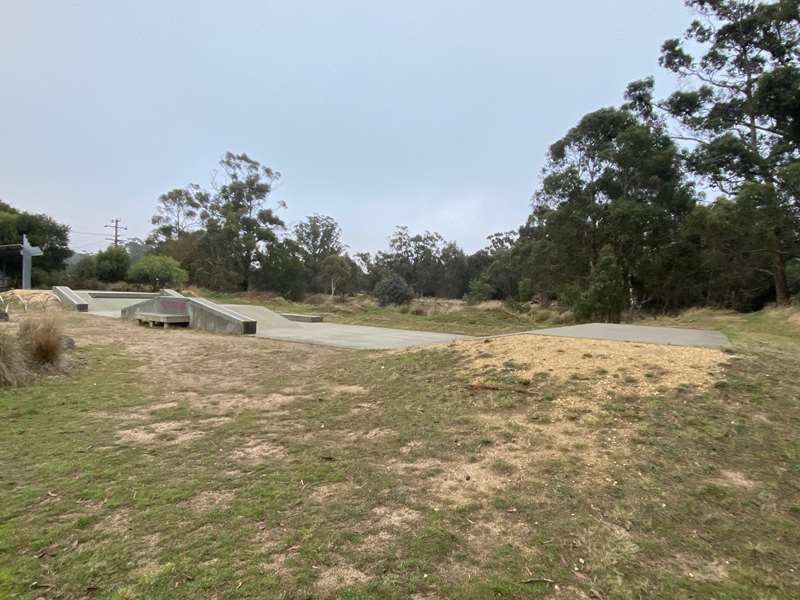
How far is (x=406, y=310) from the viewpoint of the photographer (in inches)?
974

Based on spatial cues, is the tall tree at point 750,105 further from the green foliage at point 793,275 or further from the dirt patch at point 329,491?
the dirt patch at point 329,491

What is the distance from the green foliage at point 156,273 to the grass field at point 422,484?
27.3 metres

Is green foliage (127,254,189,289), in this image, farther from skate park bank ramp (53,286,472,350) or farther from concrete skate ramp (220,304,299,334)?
concrete skate ramp (220,304,299,334)

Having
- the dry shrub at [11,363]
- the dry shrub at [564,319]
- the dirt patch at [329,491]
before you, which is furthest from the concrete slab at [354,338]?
the dry shrub at [564,319]

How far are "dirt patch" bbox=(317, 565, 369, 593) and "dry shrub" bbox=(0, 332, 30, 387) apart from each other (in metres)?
5.19

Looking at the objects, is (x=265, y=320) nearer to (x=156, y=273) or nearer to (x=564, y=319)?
(x=564, y=319)

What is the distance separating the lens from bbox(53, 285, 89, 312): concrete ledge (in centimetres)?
1794

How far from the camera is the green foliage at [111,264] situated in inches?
1235

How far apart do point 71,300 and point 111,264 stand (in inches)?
571

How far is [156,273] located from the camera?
2986cm

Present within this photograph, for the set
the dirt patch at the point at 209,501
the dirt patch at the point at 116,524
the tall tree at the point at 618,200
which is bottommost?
the dirt patch at the point at 116,524

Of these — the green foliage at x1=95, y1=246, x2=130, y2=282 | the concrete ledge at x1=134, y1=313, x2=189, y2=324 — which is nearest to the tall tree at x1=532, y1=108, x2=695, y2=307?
the concrete ledge at x1=134, y1=313, x2=189, y2=324

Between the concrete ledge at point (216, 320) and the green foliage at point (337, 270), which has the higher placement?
the green foliage at point (337, 270)

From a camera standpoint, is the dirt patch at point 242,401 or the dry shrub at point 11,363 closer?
the dirt patch at point 242,401
